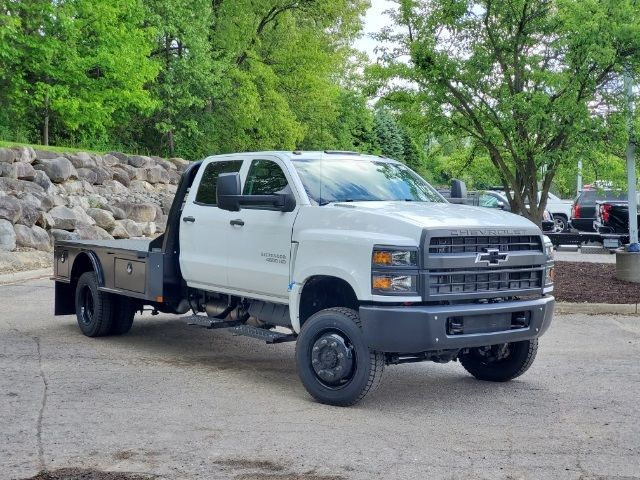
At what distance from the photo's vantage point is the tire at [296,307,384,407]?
7.54m

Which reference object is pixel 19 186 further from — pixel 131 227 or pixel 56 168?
pixel 131 227

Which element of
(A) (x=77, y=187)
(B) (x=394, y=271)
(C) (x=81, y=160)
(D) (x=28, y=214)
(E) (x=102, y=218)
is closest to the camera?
(B) (x=394, y=271)

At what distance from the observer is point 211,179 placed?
9.87 m

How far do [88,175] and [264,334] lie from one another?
20686 millimetres

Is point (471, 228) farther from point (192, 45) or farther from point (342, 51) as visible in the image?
point (342, 51)

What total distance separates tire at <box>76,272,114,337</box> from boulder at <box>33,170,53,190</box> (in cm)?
1422

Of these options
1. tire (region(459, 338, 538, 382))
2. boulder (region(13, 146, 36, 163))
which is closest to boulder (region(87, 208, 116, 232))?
boulder (region(13, 146, 36, 163))

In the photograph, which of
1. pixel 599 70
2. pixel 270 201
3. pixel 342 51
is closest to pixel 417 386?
pixel 270 201

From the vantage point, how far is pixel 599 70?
1536 cm

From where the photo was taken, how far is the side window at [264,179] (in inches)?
352

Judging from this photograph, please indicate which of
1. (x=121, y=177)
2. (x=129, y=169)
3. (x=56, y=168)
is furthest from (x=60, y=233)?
(x=129, y=169)

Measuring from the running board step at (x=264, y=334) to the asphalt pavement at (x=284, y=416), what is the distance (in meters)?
0.44

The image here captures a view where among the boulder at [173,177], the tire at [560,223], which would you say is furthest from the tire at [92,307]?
the tire at [560,223]

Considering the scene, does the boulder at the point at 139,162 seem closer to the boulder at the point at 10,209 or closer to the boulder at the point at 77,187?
the boulder at the point at 77,187
